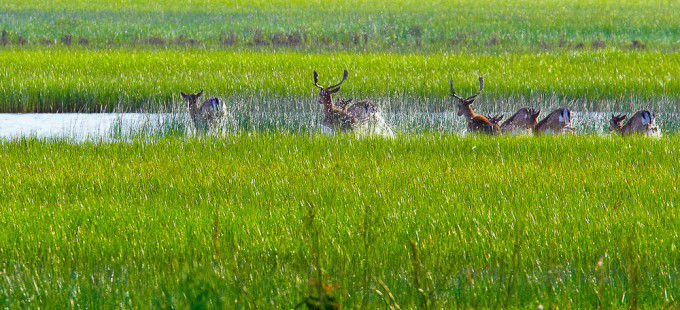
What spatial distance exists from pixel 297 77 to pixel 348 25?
1603 centimetres

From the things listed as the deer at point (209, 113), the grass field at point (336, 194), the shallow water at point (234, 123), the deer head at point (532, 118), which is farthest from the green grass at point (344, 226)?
the shallow water at point (234, 123)

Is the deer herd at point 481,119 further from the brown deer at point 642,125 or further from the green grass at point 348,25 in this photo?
the green grass at point 348,25

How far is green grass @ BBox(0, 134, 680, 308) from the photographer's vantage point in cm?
421

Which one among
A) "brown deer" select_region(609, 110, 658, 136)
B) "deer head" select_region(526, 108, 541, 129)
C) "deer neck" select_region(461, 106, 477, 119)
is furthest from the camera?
"deer neck" select_region(461, 106, 477, 119)

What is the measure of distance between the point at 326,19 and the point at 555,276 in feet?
98.3

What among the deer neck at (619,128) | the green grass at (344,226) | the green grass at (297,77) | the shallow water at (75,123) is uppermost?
the green grass at (297,77)

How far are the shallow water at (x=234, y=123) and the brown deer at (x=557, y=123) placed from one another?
1.01m

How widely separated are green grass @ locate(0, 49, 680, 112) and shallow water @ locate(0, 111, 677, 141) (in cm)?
79

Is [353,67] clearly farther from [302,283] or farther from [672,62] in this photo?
[302,283]

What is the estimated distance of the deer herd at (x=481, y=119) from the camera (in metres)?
9.99

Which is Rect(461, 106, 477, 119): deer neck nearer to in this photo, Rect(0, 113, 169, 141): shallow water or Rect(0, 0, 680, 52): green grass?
Rect(0, 113, 169, 141): shallow water

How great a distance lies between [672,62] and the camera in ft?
57.7

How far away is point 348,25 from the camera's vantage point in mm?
31109

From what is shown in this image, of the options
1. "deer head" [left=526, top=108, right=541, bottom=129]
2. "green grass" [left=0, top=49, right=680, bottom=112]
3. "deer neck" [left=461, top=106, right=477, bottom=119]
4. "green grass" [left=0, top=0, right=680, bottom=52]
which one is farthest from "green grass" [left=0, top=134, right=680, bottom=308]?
"green grass" [left=0, top=0, right=680, bottom=52]
